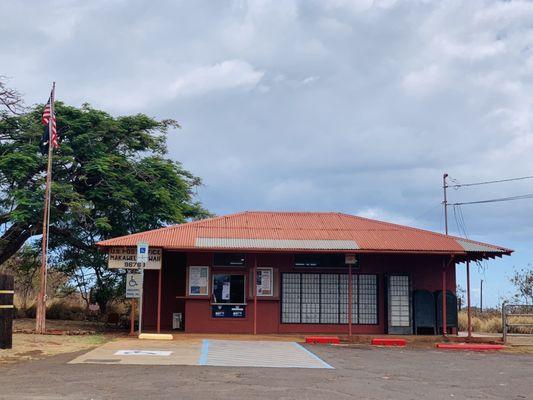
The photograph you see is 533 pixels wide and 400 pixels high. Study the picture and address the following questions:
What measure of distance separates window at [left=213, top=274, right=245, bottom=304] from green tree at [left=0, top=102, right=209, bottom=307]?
5535mm

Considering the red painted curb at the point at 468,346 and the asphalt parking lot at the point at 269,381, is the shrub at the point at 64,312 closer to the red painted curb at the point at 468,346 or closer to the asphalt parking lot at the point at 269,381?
the asphalt parking lot at the point at 269,381

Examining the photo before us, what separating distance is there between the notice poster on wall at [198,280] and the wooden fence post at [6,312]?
734 cm

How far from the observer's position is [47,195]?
22.8 meters

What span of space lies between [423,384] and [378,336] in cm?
1022

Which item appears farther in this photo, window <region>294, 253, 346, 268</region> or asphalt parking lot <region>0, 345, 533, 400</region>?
window <region>294, 253, 346, 268</region>

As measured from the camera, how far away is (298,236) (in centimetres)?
2333

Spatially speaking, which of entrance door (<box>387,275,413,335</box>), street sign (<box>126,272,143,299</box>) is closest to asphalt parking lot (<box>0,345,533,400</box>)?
street sign (<box>126,272,143,299</box>)

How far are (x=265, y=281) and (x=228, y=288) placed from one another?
4.41ft

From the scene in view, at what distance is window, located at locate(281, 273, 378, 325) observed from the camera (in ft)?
77.4

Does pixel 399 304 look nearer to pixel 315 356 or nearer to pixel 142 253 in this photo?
pixel 315 356

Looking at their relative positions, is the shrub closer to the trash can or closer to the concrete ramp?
the trash can

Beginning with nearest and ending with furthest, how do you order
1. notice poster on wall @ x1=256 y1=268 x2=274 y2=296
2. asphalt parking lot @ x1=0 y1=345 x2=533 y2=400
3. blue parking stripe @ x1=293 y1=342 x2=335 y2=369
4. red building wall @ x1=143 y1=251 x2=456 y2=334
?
asphalt parking lot @ x1=0 y1=345 x2=533 y2=400
blue parking stripe @ x1=293 y1=342 x2=335 y2=369
red building wall @ x1=143 y1=251 x2=456 y2=334
notice poster on wall @ x1=256 y1=268 x2=274 y2=296

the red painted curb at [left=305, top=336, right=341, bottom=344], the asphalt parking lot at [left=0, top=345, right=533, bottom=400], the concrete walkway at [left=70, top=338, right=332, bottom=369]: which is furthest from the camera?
the red painted curb at [left=305, top=336, right=341, bottom=344]

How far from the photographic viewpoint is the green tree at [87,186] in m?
26.3
